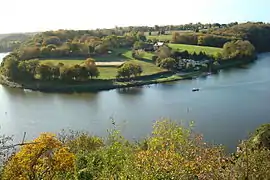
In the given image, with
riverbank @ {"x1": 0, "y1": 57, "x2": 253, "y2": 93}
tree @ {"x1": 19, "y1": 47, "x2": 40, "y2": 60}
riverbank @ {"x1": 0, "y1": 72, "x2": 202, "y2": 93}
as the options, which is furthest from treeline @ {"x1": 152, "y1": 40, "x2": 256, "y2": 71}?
tree @ {"x1": 19, "y1": 47, "x2": 40, "y2": 60}

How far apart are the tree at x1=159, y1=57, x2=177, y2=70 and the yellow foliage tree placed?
60.0ft

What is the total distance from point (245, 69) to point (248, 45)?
5.07 m

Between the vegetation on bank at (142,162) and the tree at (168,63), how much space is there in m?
17.0

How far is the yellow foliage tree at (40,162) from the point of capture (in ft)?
16.7

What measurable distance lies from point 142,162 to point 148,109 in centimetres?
1196

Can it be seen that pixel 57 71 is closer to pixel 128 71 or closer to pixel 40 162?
pixel 128 71

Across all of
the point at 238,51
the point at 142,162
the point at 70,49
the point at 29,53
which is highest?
the point at 142,162

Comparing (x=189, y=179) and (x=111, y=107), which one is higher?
(x=189, y=179)

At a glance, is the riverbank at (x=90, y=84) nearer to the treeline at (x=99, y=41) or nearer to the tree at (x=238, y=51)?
the treeline at (x=99, y=41)

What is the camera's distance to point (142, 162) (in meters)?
3.45

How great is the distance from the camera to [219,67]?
85.3 ft

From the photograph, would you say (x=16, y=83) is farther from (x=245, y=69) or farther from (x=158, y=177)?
(x=158, y=177)

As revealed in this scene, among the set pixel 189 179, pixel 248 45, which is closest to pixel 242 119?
pixel 189 179

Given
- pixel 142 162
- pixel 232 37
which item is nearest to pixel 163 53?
pixel 232 37
